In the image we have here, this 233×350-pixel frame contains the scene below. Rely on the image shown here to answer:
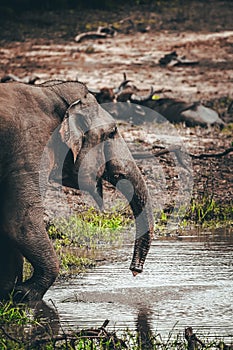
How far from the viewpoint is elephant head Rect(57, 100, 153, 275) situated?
388 inches

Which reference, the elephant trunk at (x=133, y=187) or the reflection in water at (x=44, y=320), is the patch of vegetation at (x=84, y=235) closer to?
the elephant trunk at (x=133, y=187)

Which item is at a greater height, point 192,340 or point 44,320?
point 192,340

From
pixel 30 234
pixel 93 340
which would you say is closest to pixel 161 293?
pixel 30 234

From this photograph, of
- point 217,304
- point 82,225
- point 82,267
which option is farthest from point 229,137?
point 217,304

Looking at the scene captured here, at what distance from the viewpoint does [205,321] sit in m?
8.77

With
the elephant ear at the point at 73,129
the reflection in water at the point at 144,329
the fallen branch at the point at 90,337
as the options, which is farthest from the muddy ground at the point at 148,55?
the fallen branch at the point at 90,337

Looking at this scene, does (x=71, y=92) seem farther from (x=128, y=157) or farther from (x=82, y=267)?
(x=82, y=267)

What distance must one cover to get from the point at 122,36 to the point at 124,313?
16.0 meters

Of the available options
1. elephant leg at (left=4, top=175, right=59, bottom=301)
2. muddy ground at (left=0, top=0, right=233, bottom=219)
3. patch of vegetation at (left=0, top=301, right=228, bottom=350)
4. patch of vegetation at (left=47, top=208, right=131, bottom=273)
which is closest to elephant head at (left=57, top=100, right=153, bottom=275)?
elephant leg at (left=4, top=175, right=59, bottom=301)

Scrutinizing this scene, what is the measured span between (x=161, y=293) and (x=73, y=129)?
1.49 meters

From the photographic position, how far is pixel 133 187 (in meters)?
9.95

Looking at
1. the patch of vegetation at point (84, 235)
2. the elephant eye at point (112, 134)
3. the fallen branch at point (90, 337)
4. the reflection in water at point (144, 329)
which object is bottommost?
the patch of vegetation at point (84, 235)

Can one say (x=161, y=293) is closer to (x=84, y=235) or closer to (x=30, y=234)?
(x=30, y=234)

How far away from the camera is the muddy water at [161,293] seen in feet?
28.8
